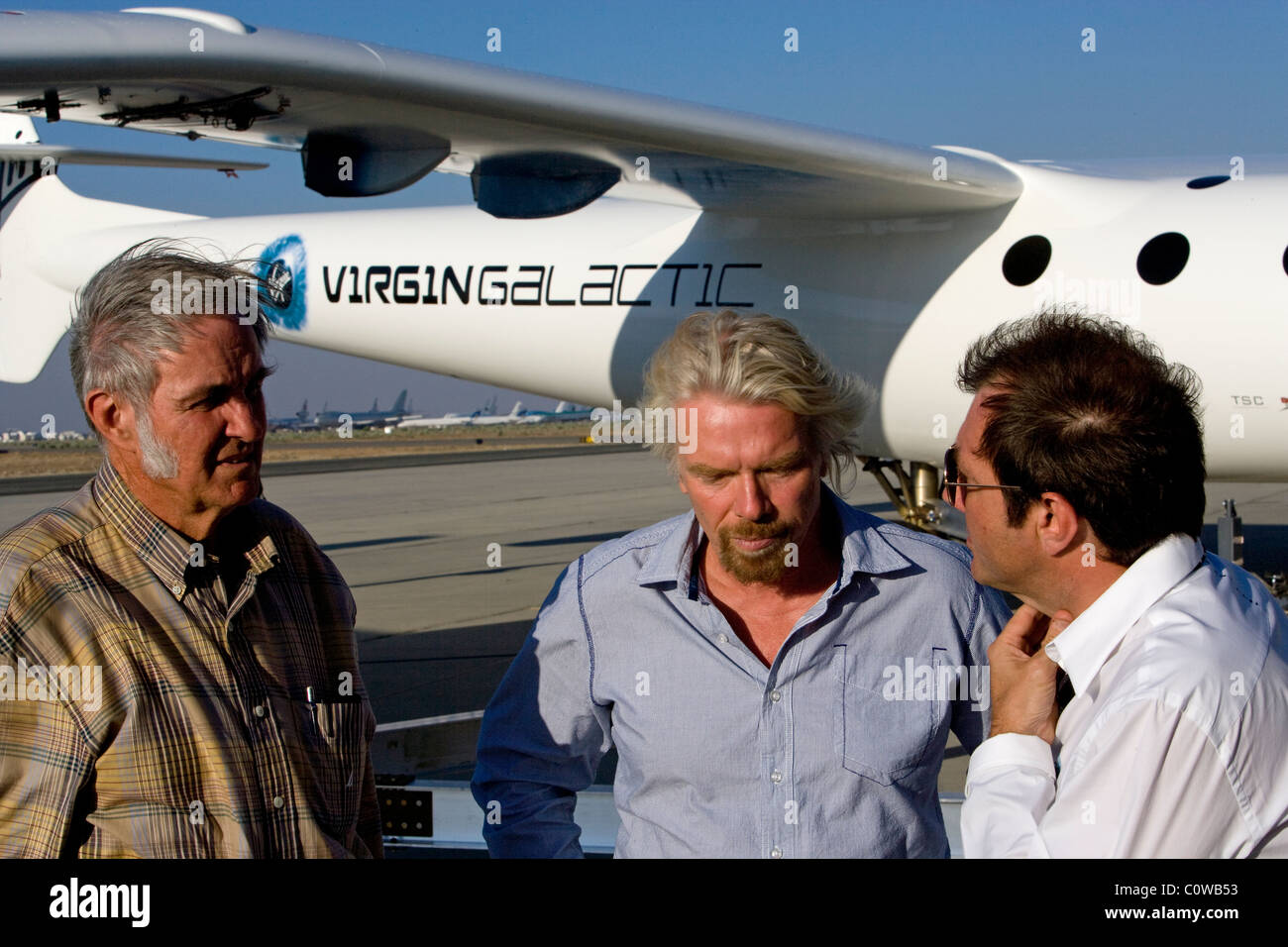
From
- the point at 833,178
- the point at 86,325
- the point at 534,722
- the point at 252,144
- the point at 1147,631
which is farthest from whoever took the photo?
the point at 833,178

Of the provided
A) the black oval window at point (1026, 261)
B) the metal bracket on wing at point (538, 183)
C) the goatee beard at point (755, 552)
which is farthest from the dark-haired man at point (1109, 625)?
the black oval window at point (1026, 261)

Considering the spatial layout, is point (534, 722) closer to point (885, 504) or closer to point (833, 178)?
point (833, 178)

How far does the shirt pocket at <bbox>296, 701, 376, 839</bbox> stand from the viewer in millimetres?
2086

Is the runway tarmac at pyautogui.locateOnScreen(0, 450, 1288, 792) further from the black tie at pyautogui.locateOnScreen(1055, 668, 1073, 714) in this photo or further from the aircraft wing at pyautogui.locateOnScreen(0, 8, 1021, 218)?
the black tie at pyautogui.locateOnScreen(1055, 668, 1073, 714)

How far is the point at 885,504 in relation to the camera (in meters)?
19.2

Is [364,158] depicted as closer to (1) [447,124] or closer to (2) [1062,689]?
(1) [447,124]

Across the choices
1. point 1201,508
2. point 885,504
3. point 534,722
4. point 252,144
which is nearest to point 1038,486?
point 1201,508

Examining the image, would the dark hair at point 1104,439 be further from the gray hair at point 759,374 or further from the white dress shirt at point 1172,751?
the gray hair at point 759,374

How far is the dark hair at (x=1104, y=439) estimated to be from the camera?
1.80 meters

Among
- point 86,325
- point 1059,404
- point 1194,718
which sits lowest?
point 1194,718

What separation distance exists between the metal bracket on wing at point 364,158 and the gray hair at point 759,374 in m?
4.79

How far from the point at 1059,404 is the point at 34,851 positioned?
1.71 metres

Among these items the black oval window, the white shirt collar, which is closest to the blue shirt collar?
the white shirt collar

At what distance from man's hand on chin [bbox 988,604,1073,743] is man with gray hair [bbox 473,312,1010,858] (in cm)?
29
